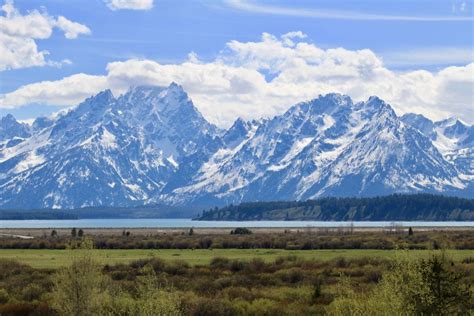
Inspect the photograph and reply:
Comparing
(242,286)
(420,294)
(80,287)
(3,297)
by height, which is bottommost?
(3,297)

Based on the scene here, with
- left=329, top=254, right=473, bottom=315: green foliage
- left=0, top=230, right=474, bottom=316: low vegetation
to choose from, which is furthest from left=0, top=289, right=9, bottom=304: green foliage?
left=329, top=254, right=473, bottom=315: green foliage

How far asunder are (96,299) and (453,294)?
19744 millimetres

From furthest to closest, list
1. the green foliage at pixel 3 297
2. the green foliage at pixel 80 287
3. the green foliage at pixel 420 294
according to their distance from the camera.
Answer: the green foliage at pixel 3 297 → the green foliage at pixel 80 287 → the green foliage at pixel 420 294

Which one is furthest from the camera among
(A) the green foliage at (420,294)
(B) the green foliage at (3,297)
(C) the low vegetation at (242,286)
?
(B) the green foliage at (3,297)

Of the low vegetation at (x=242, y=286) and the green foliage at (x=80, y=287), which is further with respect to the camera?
the green foliage at (x=80, y=287)

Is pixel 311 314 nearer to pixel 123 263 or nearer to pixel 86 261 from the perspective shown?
pixel 86 261

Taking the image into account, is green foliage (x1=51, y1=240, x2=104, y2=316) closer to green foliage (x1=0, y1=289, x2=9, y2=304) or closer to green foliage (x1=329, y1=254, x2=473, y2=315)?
green foliage (x1=0, y1=289, x2=9, y2=304)

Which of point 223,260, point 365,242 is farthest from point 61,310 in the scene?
point 365,242

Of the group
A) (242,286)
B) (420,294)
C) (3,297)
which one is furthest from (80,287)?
(242,286)

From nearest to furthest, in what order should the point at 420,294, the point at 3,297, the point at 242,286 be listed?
the point at 420,294
the point at 3,297
the point at 242,286

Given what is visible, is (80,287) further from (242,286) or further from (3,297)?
(242,286)

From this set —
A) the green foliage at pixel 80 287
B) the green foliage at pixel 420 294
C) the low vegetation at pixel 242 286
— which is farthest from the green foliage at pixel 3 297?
the green foliage at pixel 420 294

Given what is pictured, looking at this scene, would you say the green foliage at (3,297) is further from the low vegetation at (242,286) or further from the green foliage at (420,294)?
the green foliage at (420,294)

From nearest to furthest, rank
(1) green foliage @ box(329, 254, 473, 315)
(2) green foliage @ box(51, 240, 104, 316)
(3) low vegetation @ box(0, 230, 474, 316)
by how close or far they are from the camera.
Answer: (1) green foliage @ box(329, 254, 473, 315), (3) low vegetation @ box(0, 230, 474, 316), (2) green foliage @ box(51, 240, 104, 316)
